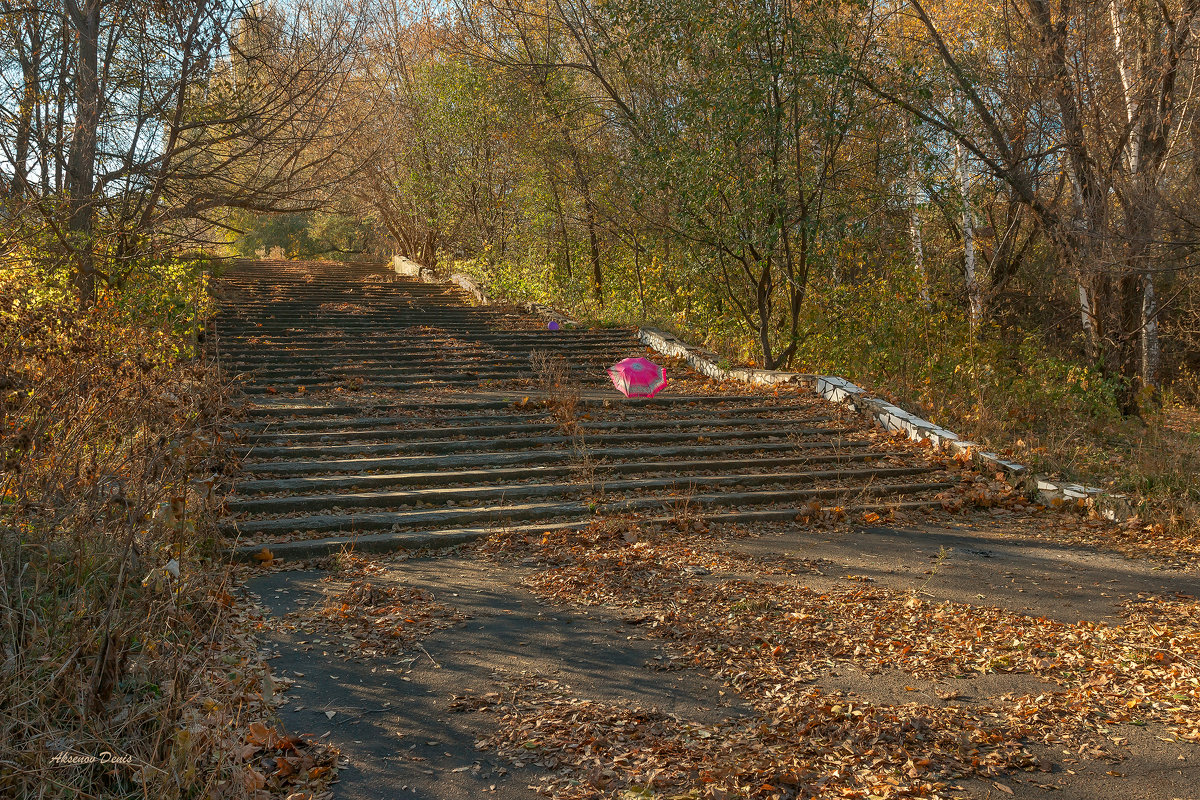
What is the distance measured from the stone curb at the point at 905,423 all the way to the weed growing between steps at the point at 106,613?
839 cm

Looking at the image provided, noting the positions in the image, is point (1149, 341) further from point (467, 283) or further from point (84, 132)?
point (84, 132)

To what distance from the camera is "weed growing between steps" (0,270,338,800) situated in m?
3.38

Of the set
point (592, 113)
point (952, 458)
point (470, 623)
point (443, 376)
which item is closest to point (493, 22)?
point (592, 113)

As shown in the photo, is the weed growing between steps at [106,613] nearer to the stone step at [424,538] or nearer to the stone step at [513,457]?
the stone step at [424,538]

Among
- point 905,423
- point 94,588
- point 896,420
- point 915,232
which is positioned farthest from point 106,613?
point 915,232

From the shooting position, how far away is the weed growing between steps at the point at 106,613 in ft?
11.1

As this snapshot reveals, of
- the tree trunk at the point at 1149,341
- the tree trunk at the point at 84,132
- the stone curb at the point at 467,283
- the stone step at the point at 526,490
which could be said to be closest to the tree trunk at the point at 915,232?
the tree trunk at the point at 1149,341

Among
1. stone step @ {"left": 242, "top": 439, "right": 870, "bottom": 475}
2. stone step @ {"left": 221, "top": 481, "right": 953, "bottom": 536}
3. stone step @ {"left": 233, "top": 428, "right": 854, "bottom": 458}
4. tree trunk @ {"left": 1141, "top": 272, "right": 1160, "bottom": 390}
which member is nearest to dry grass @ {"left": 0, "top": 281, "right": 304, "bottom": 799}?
stone step @ {"left": 221, "top": 481, "right": 953, "bottom": 536}

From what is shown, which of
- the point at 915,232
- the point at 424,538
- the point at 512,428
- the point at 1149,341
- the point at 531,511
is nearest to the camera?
the point at 424,538

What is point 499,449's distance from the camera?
10.8m

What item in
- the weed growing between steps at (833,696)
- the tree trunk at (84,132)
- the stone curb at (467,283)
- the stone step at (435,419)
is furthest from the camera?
the stone curb at (467,283)

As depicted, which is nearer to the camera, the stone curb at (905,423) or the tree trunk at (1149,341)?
the stone curb at (905,423)

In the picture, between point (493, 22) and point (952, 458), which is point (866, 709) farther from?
point (493, 22)

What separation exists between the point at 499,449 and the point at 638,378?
3109 mm
